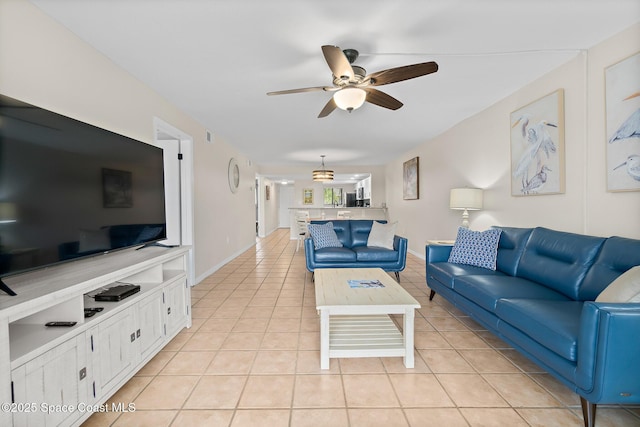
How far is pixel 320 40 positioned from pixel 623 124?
91.5 inches

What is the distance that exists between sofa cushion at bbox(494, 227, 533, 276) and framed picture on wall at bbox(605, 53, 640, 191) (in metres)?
0.73

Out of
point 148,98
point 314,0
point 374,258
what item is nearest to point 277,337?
point 374,258

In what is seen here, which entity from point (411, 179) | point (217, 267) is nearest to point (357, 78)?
point (217, 267)

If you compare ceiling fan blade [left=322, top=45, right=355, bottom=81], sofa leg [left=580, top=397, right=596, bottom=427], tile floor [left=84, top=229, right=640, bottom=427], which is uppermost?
ceiling fan blade [left=322, top=45, right=355, bottom=81]

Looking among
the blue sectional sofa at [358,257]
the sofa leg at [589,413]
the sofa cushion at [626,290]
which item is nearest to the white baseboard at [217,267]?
the blue sectional sofa at [358,257]

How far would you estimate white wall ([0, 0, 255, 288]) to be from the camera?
5.33 feet

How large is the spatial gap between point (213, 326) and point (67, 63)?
7.75 feet

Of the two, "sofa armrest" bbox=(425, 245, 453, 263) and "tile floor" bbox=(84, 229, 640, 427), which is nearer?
"tile floor" bbox=(84, 229, 640, 427)

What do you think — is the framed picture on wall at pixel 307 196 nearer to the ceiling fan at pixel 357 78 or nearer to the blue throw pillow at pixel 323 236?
the blue throw pillow at pixel 323 236

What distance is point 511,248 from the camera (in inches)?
110

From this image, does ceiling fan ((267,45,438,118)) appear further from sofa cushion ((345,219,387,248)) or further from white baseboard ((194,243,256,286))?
white baseboard ((194,243,256,286))

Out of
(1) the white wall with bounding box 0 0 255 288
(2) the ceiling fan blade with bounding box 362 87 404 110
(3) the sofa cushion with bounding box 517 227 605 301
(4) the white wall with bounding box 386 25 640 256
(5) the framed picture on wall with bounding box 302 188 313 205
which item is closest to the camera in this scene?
(1) the white wall with bounding box 0 0 255 288

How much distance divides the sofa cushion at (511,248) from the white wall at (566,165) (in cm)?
31

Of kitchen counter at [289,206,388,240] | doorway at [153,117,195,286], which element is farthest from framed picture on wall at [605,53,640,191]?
kitchen counter at [289,206,388,240]
